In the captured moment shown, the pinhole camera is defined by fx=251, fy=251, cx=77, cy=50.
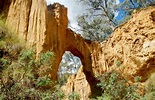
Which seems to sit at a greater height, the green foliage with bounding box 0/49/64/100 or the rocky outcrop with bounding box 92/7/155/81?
the rocky outcrop with bounding box 92/7/155/81

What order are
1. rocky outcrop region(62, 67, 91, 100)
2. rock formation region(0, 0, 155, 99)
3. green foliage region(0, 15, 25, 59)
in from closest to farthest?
green foliage region(0, 15, 25, 59)
rock formation region(0, 0, 155, 99)
rocky outcrop region(62, 67, 91, 100)

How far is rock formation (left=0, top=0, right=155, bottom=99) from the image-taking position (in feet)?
34.0

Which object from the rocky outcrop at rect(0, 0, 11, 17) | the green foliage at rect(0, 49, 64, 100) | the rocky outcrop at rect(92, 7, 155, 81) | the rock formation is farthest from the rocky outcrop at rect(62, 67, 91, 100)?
the green foliage at rect(0, 49, 64, 100)

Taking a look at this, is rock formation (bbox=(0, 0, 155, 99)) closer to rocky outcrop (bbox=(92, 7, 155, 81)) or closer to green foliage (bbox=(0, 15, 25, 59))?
rocky outcrop (bbox=(92, 7, 155, 81))

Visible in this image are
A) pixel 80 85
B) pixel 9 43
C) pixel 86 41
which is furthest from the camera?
pixel 80 85

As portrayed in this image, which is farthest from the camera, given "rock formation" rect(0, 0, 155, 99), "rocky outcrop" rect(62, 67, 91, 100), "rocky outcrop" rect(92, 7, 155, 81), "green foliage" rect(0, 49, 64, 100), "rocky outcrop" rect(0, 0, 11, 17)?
"rocky outcrop" rect(62, 67, 91, 100)

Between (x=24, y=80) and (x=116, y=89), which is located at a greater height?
(x=24, y=80)

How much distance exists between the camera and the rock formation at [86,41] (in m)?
10.4

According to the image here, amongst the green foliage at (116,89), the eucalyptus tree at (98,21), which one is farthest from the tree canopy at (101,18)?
the green foliage at (116,89)

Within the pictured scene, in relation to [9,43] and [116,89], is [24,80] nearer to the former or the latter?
[9,43]

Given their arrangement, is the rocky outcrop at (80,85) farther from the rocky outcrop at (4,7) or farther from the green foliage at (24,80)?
the green foliage at (24,80)

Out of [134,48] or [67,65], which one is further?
[67,65]

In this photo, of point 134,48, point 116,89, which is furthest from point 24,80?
point 134,48

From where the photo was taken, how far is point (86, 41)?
14461 mm
